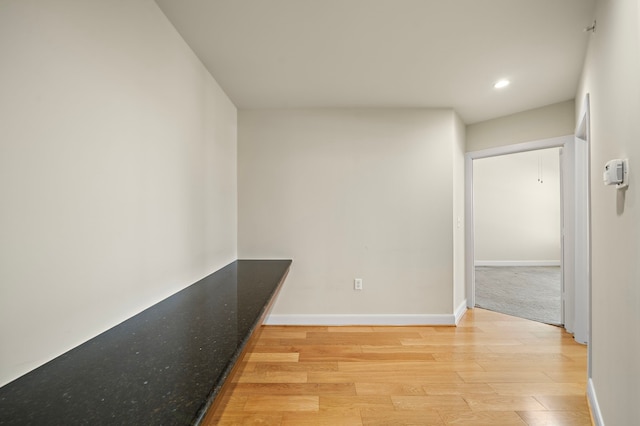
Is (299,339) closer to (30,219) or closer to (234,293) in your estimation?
(234,293)

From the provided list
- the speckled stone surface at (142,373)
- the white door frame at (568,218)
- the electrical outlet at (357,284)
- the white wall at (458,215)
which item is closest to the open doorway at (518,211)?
the white wall at (458,215)

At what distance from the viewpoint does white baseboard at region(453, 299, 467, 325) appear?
3.30m

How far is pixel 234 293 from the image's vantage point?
1800 mm

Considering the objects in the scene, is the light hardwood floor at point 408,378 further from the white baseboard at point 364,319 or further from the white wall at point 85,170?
the white wall at point 85,170

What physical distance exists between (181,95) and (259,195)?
1.52 metres

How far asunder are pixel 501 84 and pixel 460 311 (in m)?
2.47

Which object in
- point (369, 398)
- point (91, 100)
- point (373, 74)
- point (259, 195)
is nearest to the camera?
point (91, 100)

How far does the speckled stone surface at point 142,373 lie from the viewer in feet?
2.30

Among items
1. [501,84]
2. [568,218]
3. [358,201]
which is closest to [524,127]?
[501,84]

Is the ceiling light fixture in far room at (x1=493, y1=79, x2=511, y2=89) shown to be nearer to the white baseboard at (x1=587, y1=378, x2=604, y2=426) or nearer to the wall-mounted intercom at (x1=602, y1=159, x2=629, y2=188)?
the wall-mounted intercom at (x1=602, y1=159, x2=629, y2=188)

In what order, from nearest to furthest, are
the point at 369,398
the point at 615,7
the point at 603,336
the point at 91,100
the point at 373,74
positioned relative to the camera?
the point at 91,100, the point at 615,7, the point at 603,336, the point at 369,398, the point at 373,74

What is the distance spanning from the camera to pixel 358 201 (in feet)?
10.7

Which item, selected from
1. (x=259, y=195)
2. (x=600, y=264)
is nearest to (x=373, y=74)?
(x=259, y=195)

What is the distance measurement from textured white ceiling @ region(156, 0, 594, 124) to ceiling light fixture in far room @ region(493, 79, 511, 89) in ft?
0.18
